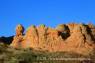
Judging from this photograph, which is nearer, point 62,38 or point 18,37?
point 62,38

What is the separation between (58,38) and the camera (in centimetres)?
3838

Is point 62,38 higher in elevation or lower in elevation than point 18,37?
lower

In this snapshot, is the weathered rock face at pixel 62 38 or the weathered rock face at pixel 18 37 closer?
the weathered rock face at pixel 62 38

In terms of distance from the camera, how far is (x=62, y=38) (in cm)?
3856

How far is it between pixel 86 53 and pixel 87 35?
3.04 meters

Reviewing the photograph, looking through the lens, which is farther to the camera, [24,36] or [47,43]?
[24,36]

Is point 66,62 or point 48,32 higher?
point 48,32

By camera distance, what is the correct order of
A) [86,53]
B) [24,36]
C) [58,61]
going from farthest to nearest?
[24,36]
[86,53]
[58,61]

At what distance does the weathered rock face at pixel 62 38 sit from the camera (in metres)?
37.8

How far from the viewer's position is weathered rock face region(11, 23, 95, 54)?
37.8 metres

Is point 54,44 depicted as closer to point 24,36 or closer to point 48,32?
point 48,32

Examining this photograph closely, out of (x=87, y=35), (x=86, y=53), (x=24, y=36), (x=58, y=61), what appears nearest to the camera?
(x=58, y=61)

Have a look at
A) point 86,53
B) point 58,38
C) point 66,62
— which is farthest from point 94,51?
point 66,62

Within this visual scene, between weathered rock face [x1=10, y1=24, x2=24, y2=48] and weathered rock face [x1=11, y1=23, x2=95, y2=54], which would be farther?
weathered rock face [x1=10, y1=24, x2=24, y2=48]
